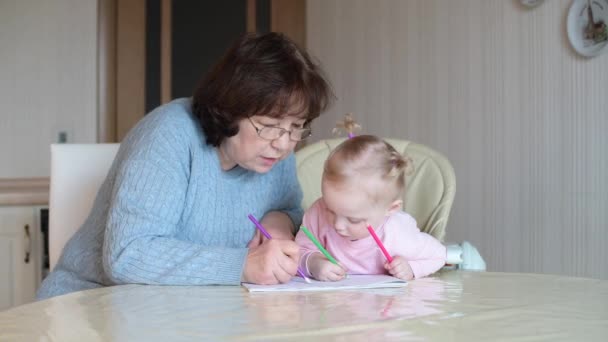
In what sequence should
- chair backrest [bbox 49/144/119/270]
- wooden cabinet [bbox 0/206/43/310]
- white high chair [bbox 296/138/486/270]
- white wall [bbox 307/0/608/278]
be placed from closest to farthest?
white high chair [bbox 296/138/486/270], chair backrest [bbox 49/144/119/270], white wall [bbox 307/0/608/278], wooden cabinet [bbox 0/206/43/310]

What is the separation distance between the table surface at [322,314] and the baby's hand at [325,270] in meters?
0.17

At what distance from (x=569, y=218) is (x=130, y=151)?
5.33ft

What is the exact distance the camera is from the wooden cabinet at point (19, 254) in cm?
299

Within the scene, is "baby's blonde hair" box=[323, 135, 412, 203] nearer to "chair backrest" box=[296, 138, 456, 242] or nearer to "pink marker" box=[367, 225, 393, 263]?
"pink marker" box=[367, 225, 393, 263]

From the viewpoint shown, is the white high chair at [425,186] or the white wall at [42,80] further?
the white wall at [42,80]

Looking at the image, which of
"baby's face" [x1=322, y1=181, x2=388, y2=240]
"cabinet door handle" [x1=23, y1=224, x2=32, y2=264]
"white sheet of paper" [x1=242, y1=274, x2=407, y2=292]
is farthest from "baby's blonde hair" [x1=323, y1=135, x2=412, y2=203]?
"cabinet door handle" [x1=23, y1=224, x2=32, y2=264]

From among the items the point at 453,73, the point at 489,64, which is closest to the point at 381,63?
the point at 453,73

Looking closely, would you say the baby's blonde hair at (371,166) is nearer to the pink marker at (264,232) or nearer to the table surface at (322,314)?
the pink marker at (264,232)

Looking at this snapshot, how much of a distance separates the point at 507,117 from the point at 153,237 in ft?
5.80

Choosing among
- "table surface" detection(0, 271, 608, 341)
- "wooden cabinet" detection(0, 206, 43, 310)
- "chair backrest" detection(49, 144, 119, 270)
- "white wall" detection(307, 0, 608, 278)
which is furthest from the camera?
"wooden cabinet" detection(0, 206, 43, 310)

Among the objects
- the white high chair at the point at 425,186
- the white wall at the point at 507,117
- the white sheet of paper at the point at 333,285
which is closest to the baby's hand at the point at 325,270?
the white sheet of paper at the point at 333,285

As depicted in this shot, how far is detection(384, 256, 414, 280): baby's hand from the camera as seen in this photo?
1.42 meters

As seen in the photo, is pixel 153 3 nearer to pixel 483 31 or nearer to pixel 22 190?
pixel 22 190

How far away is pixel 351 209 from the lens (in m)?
1.46
